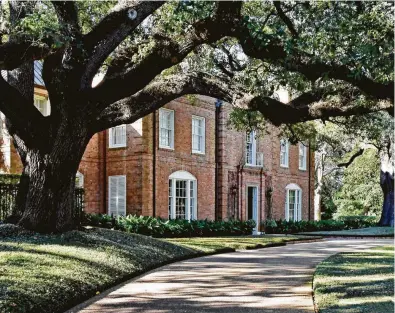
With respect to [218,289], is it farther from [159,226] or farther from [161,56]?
[159,226]

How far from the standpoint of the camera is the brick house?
22.4 metres

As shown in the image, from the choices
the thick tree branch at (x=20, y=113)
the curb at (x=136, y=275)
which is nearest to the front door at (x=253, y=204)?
the curb at (x=136, y=275)

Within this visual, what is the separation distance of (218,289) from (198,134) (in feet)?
55.6

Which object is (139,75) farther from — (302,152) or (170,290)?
(302,152)

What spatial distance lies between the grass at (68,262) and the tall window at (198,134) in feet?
32.8

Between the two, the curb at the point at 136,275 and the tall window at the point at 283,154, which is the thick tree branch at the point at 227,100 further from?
the tall window at the point at 283,154

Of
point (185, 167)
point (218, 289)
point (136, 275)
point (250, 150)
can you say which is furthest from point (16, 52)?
point (250, 150)

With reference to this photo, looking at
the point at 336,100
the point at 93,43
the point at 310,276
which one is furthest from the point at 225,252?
the point at 93,43

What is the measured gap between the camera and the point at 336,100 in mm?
10672

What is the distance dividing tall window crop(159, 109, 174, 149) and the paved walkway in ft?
36.8

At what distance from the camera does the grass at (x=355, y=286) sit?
22.1ft

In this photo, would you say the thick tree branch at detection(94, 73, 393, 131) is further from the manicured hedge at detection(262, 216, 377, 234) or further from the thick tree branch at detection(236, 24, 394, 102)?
the manicured hedge at detection(262, 216, 377, 234)

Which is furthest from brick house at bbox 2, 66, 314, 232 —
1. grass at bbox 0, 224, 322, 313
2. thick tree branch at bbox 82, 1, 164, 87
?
thick tree branch at bbox 82, 1, 164, 87

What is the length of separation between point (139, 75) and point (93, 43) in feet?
3.90
